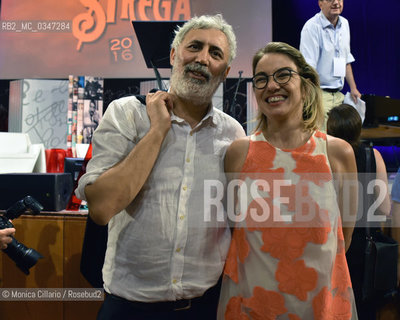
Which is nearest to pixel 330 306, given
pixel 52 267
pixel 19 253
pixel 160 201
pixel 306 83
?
pixel 160 201

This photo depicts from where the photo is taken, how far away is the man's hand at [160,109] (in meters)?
1.13

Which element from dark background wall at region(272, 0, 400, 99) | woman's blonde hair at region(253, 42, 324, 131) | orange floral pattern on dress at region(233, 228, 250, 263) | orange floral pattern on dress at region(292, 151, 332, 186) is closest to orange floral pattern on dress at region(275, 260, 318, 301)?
orange floral pattern on dress at region(233, 228, 250, 263)

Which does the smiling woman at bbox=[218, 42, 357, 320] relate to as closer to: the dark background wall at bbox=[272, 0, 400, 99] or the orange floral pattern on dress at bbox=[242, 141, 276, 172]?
the orange floral pattern on dress at bbox=[242, 141, 276, 172]

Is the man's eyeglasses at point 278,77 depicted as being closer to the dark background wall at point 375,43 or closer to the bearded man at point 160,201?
the bearded man at point 160,201

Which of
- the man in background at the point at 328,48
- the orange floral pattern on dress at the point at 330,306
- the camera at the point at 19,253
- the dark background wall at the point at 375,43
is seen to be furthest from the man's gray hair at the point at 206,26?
the dark background wall at the point at 375,43

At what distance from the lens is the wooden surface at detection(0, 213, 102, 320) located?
2082 millimetres

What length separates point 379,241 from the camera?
1878 mm

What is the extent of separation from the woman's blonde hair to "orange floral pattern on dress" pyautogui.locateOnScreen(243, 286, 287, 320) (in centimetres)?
57

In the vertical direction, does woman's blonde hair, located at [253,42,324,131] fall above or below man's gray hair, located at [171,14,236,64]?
below

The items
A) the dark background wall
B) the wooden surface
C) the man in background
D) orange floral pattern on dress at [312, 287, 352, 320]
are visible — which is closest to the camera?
orange floral pattern on dress at [312, 287, 352, 320]

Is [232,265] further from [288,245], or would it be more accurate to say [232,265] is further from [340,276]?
[340,276]

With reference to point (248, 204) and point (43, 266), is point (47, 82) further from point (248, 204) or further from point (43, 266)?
point (248, 204)

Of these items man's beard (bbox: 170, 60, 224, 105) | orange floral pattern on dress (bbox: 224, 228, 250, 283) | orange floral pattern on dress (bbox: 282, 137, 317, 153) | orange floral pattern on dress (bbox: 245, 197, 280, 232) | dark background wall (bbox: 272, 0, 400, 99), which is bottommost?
orange floral pattern on dress (bbox: 224, 228, 250, 283)

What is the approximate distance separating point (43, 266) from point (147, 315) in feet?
4.13
